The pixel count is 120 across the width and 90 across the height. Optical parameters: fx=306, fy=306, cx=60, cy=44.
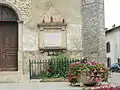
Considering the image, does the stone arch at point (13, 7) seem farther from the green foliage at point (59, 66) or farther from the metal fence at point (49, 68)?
the green foliage at point (59, 66)

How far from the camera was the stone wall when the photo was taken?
1753 centimetres

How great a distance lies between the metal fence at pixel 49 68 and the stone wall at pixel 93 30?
1.62 m

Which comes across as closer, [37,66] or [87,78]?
[87,78]

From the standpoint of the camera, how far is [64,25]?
17688 mm

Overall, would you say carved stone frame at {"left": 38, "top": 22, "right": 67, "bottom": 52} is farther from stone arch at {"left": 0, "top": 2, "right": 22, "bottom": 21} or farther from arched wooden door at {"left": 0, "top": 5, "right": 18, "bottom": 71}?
arched wooden door at {"left": 0, "top": 5, "right": 18, "bottom": 71}

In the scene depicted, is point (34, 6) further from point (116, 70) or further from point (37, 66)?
point (116, 70)

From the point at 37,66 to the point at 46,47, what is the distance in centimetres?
125

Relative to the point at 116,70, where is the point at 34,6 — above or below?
above

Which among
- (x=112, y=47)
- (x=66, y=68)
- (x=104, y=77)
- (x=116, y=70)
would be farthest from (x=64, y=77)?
(x=112, y=47)

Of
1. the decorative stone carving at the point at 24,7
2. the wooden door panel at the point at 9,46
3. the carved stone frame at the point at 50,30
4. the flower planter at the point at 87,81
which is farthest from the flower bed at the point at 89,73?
the wooden door panel at the point at 9,46

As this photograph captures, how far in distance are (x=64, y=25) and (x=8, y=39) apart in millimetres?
3386

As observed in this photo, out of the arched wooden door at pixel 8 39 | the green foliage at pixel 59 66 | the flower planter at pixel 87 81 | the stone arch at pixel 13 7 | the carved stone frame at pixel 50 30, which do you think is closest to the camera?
the flower planter at pixel 87 81

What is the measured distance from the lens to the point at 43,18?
17.7m

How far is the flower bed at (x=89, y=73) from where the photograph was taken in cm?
1072
